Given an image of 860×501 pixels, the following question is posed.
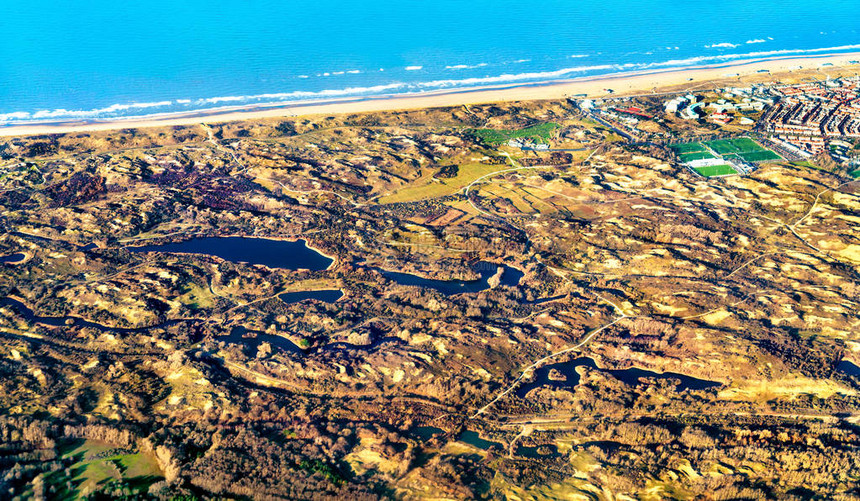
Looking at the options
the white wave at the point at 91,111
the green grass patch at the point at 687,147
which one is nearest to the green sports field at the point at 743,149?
the green grass patch at the point at 687,147

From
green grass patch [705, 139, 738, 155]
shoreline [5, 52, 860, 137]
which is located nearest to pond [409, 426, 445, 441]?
green grass patch [705, 139, 738, 155]

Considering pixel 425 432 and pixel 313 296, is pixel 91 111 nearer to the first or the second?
pixel 313 296

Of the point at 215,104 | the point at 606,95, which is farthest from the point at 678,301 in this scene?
the point at 215,104

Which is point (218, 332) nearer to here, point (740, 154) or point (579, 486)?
point (579, 486)

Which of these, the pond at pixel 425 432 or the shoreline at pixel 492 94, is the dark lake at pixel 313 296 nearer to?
the pond at pixel 425 432

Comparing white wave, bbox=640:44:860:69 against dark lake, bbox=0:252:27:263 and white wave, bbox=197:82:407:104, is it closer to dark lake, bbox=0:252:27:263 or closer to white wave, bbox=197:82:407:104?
white wave, bbox=197:82:407:104
